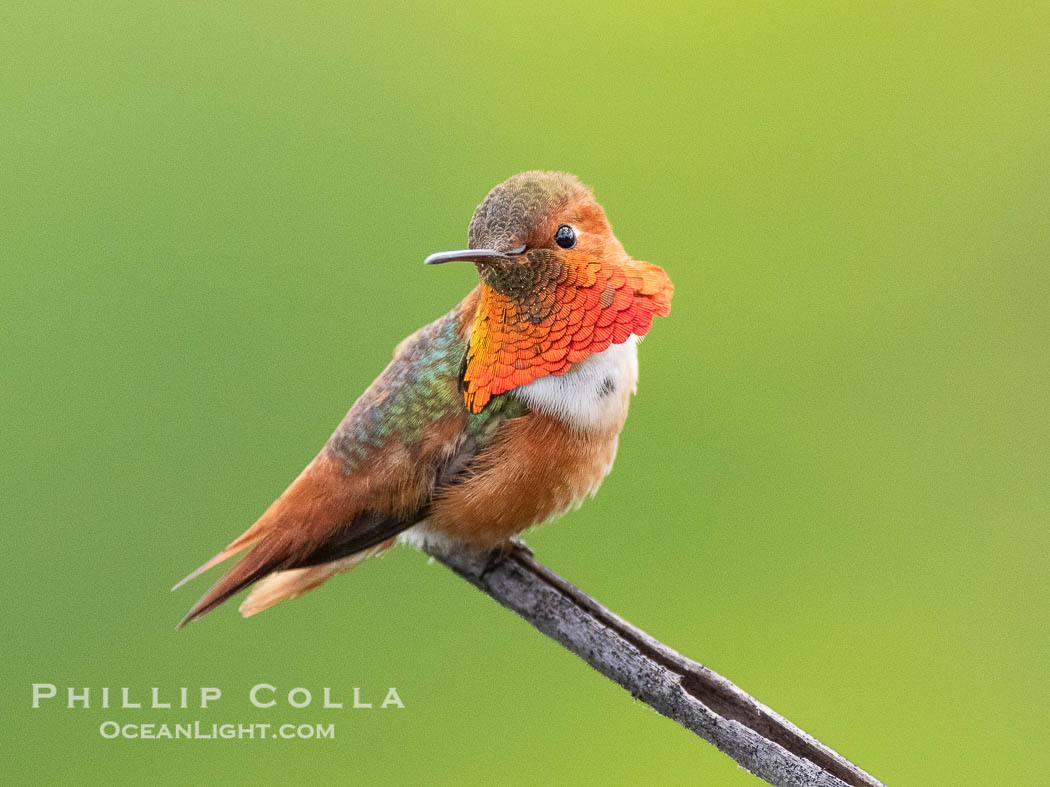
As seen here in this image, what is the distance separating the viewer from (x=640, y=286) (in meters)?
2.13

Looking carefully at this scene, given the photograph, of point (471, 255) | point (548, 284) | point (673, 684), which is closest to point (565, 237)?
point (548, 284)

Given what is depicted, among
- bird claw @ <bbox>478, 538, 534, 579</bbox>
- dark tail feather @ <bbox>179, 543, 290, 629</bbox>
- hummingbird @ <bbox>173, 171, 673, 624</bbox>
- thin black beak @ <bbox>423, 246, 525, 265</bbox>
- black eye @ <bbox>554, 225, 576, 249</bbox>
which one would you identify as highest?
black eye @ <bbox>554, 225, 576, 249</bbox>

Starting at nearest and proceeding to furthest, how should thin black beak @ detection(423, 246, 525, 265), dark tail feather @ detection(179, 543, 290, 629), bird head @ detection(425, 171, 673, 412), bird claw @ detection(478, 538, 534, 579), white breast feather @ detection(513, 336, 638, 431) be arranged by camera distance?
1. thin black beak @ detection(423, 246, 525, 265)
2. bird head @ detection(425, 171, 673, 412)
3. dark tail feather @ detection(179, 543, 290, 629)
4. white breast feather @ detection(513, 336, 638, 431)
5. bird claw @ detection(478, 538, 534, 579)

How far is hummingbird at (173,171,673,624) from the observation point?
212 cm

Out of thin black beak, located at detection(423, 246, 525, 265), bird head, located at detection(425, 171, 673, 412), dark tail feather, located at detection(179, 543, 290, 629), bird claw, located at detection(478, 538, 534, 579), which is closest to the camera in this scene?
thin black beak, located at detection(423, 246, 525, 265)

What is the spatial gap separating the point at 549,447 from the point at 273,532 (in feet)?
2.05

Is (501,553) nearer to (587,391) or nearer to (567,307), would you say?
(587,391)

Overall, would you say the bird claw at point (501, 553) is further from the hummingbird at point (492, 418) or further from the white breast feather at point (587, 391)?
the white breast feather at point (587, 391)

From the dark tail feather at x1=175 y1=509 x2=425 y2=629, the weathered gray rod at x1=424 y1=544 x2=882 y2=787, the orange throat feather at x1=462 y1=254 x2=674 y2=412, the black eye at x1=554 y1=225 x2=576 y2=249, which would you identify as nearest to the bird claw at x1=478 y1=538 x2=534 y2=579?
the weathered gray rod at x1=424 y1=544 x2=882 y2=787

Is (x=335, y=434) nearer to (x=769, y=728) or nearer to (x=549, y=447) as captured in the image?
(x=549, y=447)

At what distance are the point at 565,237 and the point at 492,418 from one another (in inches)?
17.9

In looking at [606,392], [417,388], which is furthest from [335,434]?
[606,392]

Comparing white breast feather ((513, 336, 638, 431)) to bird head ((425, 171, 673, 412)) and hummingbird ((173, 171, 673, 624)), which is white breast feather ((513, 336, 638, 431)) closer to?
hummingbird ((173, 171, 673, 624))

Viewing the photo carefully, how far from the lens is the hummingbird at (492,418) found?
2.12 m
